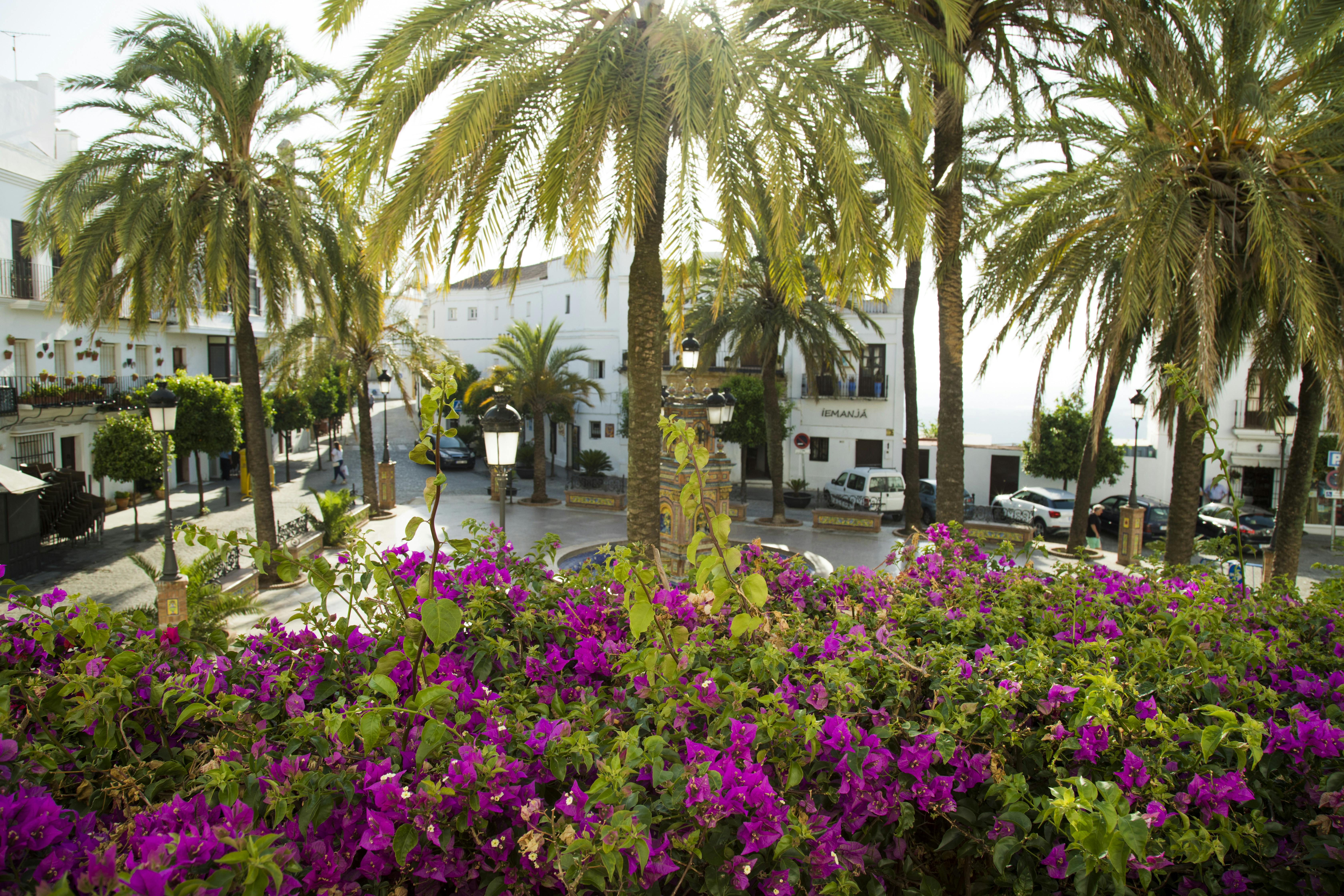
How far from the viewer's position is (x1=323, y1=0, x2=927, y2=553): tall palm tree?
21.7ft

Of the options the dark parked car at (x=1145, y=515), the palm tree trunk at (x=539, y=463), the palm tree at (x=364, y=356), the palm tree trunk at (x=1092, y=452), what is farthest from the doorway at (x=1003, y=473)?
the palm tree at (x=364, y=356)

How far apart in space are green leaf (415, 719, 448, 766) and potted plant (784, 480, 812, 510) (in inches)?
921

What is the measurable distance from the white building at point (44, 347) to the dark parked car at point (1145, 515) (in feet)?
79.6

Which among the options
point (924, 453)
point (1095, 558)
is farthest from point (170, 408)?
point (924, 453)

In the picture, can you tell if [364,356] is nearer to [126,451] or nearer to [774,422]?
[126,451]

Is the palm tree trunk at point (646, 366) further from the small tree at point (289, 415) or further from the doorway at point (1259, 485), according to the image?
the doorway at point (1259, 485)

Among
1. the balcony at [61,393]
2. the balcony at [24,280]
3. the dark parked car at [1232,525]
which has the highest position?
the balcony at [24,280]

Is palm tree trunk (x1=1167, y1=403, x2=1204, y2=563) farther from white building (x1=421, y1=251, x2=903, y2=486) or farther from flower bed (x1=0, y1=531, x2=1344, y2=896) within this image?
white building (x1=421, y1=251, x2=903, y2=486)

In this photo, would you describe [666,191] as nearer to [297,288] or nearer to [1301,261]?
[1301,261]

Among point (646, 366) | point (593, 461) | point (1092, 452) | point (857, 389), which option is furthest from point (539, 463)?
point (646, 366)

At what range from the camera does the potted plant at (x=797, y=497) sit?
1029 inches

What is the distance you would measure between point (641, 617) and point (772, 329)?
62.9ft

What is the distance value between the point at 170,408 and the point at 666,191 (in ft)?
31.6

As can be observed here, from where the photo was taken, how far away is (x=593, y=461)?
100 feet
